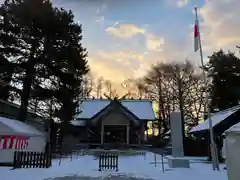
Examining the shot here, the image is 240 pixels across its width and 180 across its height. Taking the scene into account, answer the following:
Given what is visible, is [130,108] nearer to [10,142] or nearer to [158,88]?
[158,88]

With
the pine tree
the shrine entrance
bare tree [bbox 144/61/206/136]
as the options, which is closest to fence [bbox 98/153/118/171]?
the pine tree

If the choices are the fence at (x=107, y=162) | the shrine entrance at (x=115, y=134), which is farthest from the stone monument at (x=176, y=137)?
the fence at (x=107, y=162)

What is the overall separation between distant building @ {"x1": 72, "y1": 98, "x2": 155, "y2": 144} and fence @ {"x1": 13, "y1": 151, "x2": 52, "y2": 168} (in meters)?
19.2

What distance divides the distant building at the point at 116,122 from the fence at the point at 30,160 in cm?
1923

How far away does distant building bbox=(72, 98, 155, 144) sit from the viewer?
3390 centimetres

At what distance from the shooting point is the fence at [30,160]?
13922 mm

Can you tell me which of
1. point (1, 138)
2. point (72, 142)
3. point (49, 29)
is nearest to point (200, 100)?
point (72, 142)

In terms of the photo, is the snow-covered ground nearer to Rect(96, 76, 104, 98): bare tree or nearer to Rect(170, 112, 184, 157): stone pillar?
Rect(170, 112, 184, 157): stone pillar

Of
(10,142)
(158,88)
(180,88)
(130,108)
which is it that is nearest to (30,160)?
(10,142)

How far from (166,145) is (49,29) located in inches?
858

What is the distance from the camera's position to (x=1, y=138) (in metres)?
17.3

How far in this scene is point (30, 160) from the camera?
561 inches

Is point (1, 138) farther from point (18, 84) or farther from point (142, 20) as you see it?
point (142, 20)

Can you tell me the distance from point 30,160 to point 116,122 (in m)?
20.6
